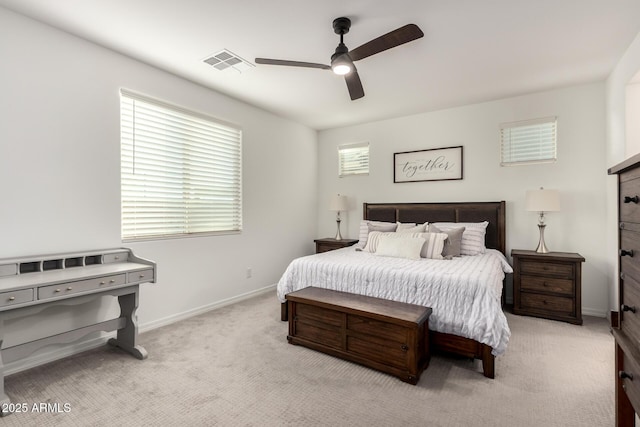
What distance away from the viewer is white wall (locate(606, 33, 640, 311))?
2.80m

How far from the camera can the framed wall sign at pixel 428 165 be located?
14.5 ft

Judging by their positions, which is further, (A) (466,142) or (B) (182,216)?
(A) (466,142)

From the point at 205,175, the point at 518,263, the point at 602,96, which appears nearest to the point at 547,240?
the point at 518,263

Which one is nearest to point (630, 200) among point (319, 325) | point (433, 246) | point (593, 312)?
point (319, 325)

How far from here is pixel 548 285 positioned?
3441mm

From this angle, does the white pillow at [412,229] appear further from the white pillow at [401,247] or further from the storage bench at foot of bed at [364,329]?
the storage bench at foot of bed at [364,329]

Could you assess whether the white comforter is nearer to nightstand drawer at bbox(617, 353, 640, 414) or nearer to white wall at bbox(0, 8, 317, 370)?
nightstand drawer at bbox(617, 353, 640, 414)

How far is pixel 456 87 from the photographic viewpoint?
3699 mm

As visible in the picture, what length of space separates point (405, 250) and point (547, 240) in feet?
6.32

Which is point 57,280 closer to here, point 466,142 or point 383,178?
point 383,178

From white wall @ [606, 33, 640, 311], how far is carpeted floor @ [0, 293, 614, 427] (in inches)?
42.1

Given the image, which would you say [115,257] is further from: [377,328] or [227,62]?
[377,328]

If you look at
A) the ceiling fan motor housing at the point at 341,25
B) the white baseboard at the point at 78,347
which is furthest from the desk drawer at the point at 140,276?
the ceiling fan motor housing at the point at 341,25

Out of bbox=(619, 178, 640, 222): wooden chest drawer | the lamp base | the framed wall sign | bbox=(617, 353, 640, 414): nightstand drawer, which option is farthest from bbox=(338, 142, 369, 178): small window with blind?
bbox=(617, 353, 640, 414): nightstand drawer
